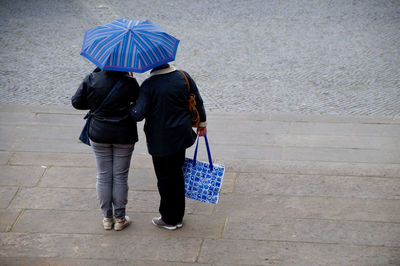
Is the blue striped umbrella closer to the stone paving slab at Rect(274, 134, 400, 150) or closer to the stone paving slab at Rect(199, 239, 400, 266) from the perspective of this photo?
the stone paving slab at Rect(199, 239, 400, 266)

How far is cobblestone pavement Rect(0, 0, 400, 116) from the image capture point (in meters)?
7.36

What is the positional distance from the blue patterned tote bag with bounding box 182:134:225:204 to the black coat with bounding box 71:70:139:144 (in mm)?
544

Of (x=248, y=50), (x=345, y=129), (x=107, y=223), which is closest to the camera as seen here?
(x=107, y=223)

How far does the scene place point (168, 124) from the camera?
13.5 ft

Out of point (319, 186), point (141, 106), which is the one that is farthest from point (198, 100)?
point (319, 186)

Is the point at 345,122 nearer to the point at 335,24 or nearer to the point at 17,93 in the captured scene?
the point at 335,24

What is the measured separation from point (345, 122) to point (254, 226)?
253cm

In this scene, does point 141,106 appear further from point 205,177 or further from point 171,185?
point 205,177

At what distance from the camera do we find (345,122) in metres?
6.52

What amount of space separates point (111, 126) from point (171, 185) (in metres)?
0.68

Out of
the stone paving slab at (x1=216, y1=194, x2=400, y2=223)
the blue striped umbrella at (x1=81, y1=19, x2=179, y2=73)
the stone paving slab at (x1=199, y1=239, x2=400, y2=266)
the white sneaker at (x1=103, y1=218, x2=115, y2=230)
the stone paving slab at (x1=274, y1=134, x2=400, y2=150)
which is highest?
the blue striped umbrella at (x1=81, y1=19, x2=179, y2=73)

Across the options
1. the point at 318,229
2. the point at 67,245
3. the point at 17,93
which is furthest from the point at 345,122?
the point at 17,93

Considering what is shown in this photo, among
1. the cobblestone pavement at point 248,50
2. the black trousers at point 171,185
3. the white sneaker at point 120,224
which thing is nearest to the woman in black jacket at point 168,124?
the black trousers at point 171,185

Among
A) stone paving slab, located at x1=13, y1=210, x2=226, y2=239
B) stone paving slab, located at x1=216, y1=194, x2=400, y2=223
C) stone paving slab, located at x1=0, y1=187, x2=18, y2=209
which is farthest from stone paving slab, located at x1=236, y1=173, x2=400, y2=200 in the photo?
stone paving slab, located at x1=0, y1=187, x2=18, y2=209
